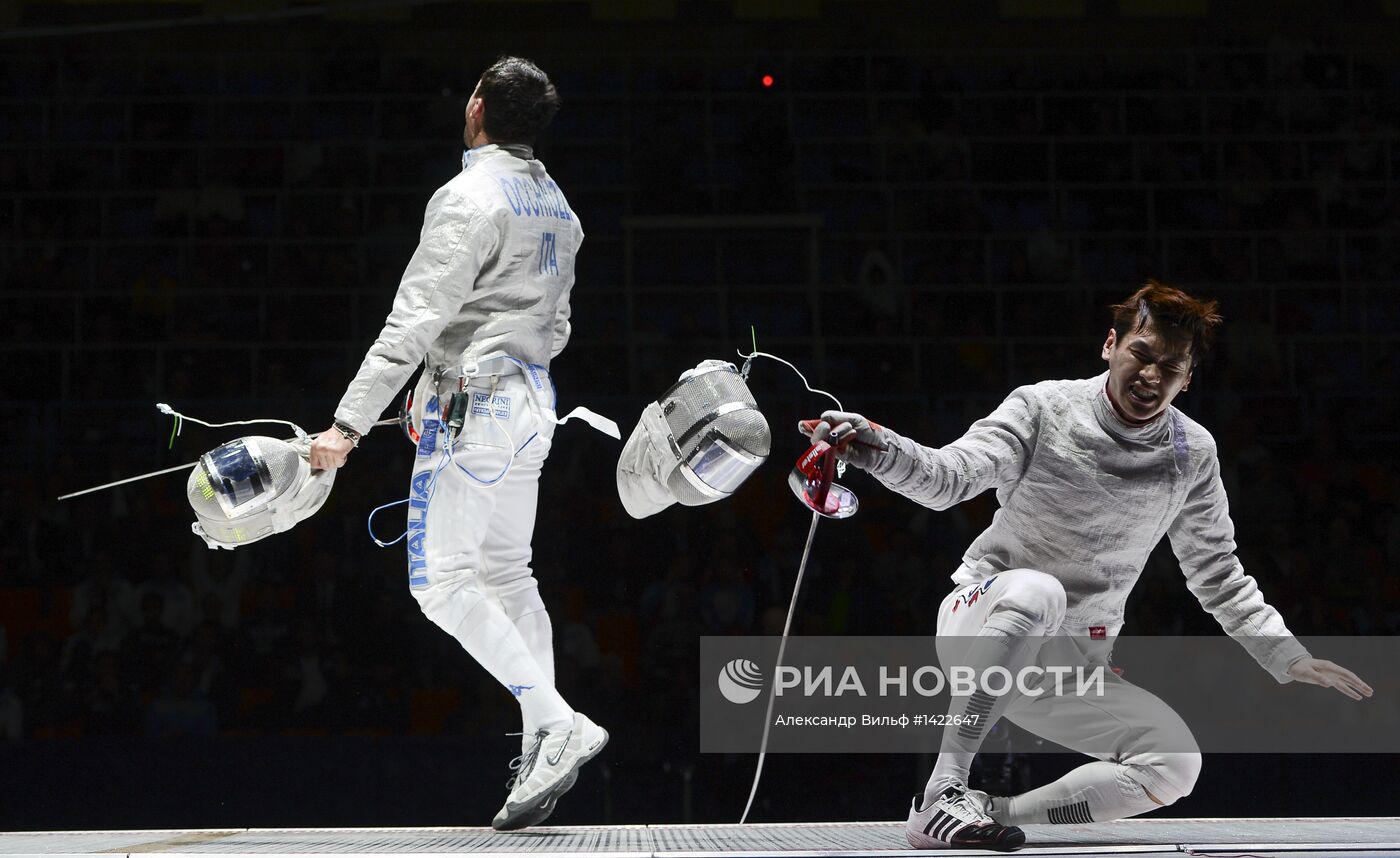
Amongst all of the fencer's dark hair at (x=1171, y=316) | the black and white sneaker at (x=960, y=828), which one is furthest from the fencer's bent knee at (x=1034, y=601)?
the fencer's dark hair at (x=1171, y=316)

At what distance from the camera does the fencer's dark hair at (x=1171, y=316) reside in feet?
7.91

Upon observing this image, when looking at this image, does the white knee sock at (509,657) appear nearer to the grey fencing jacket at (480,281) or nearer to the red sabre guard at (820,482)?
the grey fencing jacket at (480,281)

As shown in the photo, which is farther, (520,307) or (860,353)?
(860,353)

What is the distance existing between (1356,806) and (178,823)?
3799 millimetres

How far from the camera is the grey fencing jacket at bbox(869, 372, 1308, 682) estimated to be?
245 cm

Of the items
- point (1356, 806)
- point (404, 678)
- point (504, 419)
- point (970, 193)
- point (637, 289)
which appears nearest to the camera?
point (504, 419)

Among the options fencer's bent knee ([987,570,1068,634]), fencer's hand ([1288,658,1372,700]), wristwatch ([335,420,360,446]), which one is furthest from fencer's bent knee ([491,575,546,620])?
fencer's hand ([1288,658,1372,700])

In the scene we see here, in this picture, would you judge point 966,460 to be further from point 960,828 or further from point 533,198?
point 533,198

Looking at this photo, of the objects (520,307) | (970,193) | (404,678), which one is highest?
(970,193)

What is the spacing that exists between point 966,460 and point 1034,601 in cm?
27

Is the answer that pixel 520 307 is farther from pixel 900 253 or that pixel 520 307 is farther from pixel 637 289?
pixel 900 253

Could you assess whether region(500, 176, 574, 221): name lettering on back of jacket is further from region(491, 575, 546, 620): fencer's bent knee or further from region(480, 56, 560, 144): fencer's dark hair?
region(491, 575, 546, 620): fencer's bent knee

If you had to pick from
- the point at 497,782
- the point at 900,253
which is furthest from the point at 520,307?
the point at 900,253

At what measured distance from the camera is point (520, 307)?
267 cm
